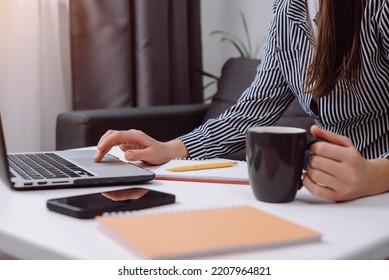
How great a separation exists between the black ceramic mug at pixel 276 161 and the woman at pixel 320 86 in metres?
0.11

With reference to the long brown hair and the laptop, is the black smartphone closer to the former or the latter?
the laptop

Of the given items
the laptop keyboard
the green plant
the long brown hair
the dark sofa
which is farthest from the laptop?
the green plant

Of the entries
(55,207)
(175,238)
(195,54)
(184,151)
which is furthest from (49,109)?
(175,238)

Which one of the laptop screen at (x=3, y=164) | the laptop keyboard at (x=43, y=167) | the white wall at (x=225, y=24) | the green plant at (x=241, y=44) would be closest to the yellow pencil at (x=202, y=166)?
the laptop keyboard at (x=43, y=167)

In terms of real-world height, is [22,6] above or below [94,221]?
above

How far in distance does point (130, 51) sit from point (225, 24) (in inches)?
24.7

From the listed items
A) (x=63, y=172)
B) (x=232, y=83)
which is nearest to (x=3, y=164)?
(x=63, y=172)

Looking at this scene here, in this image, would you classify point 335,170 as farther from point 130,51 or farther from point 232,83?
point 130,51

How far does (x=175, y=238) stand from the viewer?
0.56 meters

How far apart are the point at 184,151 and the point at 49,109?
1.29 metres

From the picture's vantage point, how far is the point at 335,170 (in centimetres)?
74

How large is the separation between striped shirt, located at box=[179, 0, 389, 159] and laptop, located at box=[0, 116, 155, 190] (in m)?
0.26

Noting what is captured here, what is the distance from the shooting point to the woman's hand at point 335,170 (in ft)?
2.43
